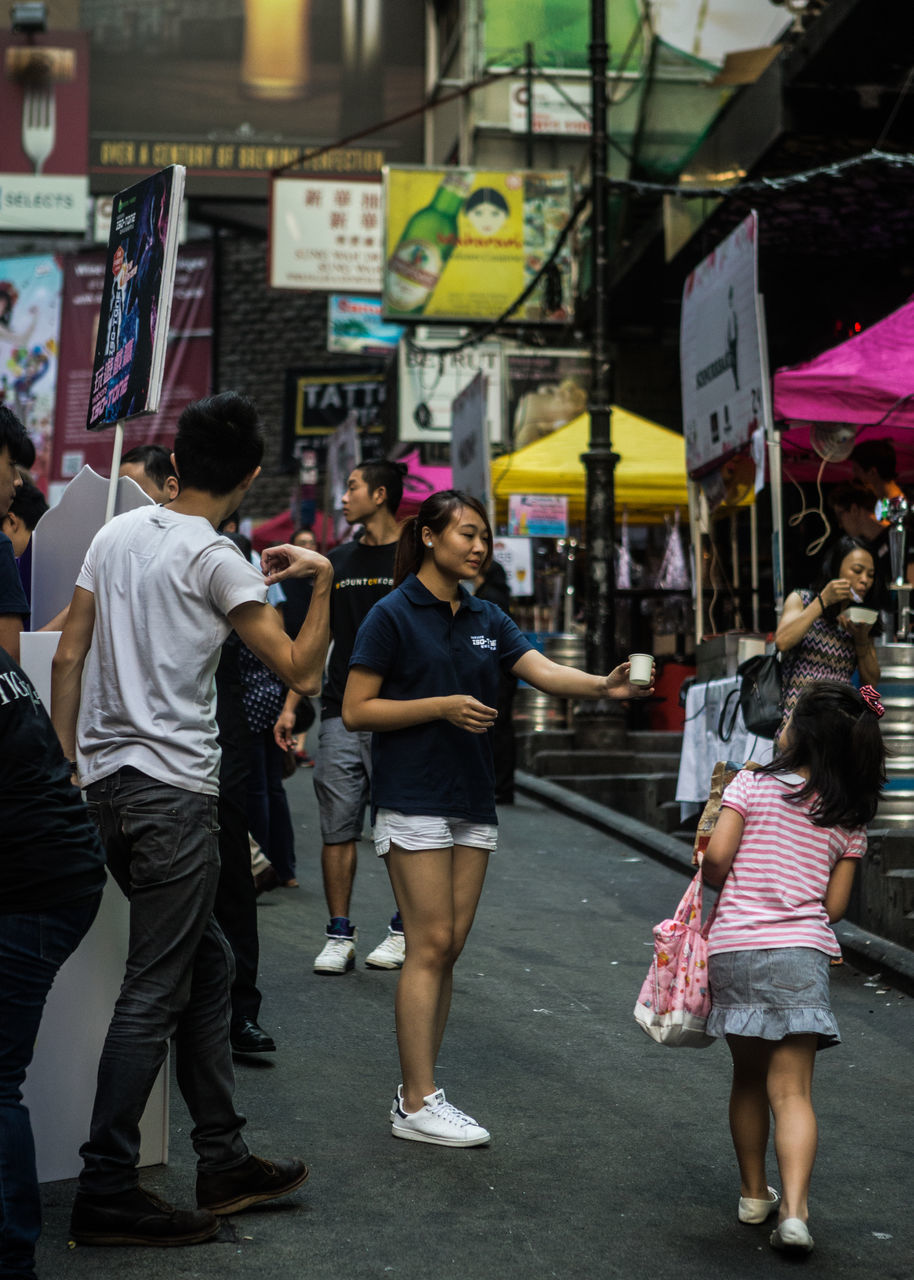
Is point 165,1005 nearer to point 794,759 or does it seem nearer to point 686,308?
point 794,759

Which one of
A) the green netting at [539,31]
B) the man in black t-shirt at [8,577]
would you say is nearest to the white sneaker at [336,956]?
the man in black t-shirt at [8,577]

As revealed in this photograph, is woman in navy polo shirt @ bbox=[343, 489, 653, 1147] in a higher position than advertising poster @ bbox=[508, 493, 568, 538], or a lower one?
lower

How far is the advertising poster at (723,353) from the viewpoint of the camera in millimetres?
9305

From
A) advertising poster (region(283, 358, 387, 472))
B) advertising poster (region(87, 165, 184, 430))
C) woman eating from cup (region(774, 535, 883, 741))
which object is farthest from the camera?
advertising poster (region(283, 358, 387, 472))

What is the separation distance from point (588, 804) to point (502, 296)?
33.4 feet

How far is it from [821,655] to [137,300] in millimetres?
3840

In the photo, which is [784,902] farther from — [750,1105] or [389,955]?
[389,955]

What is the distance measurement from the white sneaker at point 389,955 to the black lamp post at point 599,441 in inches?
282

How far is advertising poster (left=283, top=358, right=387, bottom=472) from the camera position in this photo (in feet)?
102

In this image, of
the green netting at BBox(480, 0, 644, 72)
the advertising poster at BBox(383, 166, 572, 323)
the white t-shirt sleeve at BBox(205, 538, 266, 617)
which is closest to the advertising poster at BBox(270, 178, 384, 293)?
the advertising poster at BBox(383, 166, 572, 323)

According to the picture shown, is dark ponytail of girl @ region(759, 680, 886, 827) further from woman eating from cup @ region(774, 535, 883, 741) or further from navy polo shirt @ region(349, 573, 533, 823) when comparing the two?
woman eating from cup @ region(774, 535, 883, 741)

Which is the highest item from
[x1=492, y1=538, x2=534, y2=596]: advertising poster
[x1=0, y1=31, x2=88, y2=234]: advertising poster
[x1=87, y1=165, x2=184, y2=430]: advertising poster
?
[x1=0, y1=31, x2=88, y2=234]: advertising poster

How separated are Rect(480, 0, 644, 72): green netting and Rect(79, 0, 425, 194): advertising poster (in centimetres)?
711

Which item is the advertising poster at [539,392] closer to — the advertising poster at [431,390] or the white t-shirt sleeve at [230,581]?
the advertising poster at [431,390]
